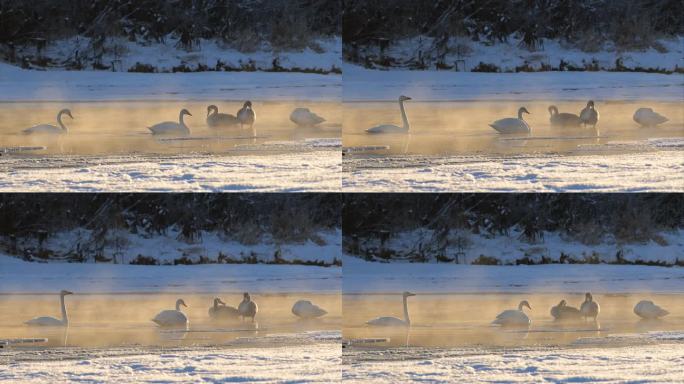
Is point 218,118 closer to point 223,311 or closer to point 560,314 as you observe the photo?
point 223,311

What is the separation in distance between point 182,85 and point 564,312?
161 cm

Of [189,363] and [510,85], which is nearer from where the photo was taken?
[189,363]

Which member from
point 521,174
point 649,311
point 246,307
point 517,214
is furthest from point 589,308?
point 246,307

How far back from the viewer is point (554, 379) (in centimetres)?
521

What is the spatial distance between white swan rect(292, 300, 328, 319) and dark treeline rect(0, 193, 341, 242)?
24 centimetres

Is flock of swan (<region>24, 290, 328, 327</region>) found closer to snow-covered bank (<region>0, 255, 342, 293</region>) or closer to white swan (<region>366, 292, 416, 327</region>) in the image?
snow-covered bank (<region>0, 255, 342, 293</region>)

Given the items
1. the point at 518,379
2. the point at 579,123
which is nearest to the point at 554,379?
the point at 518,379

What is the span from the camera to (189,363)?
17.1ft

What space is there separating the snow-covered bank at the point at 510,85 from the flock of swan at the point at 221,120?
0.16 metres

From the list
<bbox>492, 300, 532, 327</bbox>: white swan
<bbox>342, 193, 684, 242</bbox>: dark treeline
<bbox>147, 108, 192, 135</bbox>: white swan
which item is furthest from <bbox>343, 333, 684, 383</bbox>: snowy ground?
<bbox>147, 108, 192, 135</bbox>: white swan

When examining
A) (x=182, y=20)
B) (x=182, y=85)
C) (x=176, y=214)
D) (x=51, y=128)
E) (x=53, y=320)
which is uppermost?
(x=182, y=20)

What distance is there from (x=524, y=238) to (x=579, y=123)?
18.2 inches

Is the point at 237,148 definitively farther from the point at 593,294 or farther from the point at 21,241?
the point at 593,294

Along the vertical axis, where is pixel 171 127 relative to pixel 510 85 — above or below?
below
